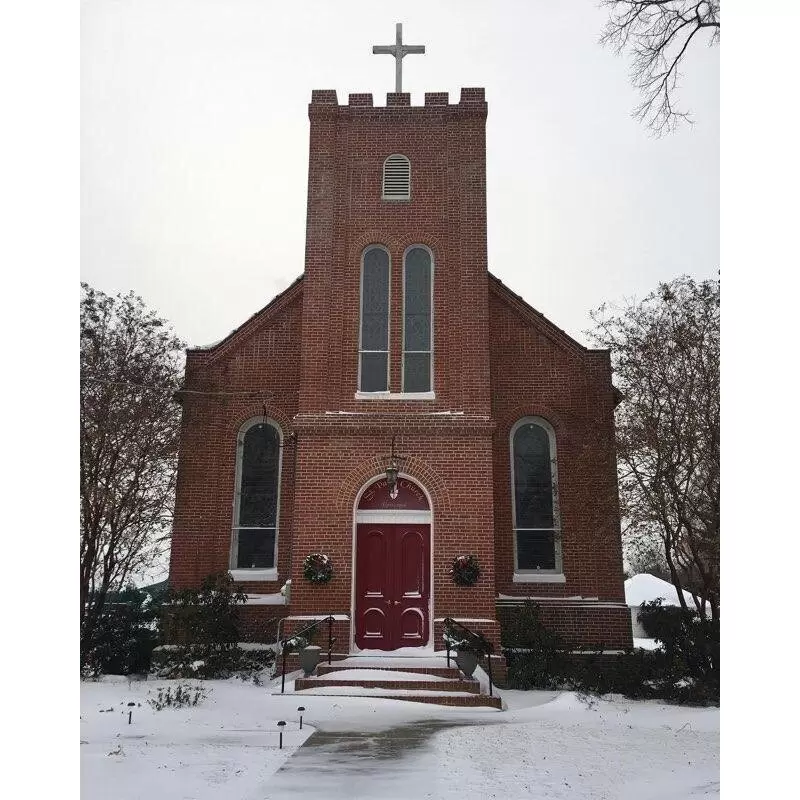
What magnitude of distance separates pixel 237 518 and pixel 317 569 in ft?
9.11

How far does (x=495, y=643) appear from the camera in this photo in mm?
12820

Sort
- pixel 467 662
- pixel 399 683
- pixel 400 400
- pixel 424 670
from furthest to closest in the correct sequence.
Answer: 1. pixel 400 400
2. pixel 424 670
3. pixel 467 662
4. pixel 399 683

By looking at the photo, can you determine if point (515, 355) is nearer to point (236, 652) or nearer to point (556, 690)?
point (556, 690)

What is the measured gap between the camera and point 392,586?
44.0ft

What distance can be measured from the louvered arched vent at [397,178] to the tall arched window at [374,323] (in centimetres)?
113

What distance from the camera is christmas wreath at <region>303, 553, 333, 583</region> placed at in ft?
42.5

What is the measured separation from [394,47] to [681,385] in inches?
339

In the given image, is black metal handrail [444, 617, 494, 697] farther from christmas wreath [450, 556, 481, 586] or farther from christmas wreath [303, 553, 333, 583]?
christmas wreath [303, 553, 333, 583]

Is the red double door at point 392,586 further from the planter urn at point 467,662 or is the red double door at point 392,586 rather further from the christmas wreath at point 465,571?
the planter urn at point 467,662

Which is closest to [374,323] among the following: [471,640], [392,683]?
[471,640]

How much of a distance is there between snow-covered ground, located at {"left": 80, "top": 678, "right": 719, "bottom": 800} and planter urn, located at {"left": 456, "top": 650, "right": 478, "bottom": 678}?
0.75m

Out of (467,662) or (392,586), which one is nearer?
(467,662)

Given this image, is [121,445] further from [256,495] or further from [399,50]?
[399,50]

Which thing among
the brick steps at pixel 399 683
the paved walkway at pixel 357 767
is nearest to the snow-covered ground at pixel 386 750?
the paved walkway at pixel 357 767
